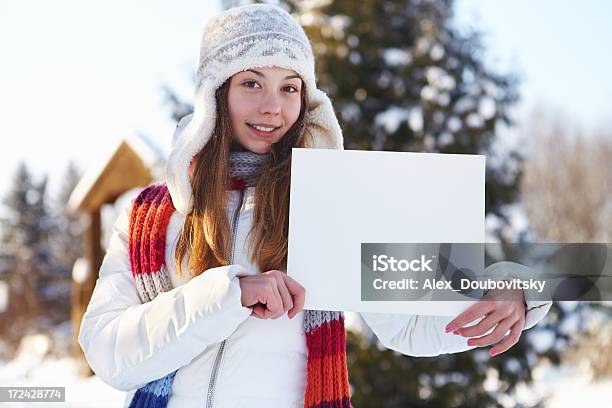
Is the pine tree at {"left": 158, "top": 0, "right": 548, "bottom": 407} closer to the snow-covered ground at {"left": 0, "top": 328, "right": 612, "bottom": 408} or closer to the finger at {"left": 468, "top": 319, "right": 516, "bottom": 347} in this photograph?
the snow-covered ground at {"left": 0, "top": 328, "right": 612, "bottom": 408}

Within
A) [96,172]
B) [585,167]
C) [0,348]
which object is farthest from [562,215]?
[96,172]

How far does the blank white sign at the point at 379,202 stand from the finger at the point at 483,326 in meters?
0.07

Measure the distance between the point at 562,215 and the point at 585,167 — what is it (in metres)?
1.47

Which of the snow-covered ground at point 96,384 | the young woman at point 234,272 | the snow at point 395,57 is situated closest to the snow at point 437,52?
the snow at point 395,57

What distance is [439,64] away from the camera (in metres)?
3.53

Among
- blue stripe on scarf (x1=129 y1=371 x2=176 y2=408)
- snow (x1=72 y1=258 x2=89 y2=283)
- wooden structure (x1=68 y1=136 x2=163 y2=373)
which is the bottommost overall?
blue stripe on scarf (x1=129 y1=371 x2=176 y2=408)

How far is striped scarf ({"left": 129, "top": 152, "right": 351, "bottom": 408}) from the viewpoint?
1160mm

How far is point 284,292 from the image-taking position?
1.02 meters

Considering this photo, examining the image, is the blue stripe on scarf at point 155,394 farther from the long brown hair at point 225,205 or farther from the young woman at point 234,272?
the long brown hair at point 225,205

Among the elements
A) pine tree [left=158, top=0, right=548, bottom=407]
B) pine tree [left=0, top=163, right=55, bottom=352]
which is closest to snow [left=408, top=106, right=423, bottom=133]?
pine tree [left=158, top=0, right=548, bottom=407]

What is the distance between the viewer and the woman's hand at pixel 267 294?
3.26 ft

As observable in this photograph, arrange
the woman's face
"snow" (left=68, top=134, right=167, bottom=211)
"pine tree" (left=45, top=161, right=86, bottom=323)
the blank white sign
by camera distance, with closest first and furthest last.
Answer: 1. the blank white sign
2. the woman's face
3. "snow" (left=68, top=134, right=167, bottom=211)
4. "pine tree" (left=45, top=161, right=86, bottom=323)

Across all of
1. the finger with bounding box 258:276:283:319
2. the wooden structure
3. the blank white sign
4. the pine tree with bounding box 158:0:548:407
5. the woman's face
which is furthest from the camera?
the wooden structure

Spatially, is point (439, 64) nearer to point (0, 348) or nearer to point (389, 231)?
point (389, 231)
